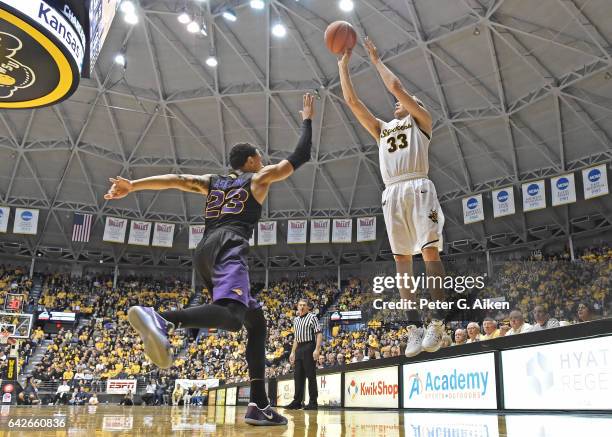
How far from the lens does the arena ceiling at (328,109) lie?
61.7ft

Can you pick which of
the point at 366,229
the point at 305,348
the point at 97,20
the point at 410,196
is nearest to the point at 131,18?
the point at 97,20

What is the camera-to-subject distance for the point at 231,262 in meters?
3.84

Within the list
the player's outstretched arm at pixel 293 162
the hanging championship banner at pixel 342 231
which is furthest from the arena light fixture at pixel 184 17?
the player's outstretched arm at pixel 293 162

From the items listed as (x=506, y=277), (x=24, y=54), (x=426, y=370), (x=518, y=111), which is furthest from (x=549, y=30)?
(x=24, y=54)

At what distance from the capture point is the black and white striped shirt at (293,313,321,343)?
8.80 metres

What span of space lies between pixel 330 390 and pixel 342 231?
18.5m

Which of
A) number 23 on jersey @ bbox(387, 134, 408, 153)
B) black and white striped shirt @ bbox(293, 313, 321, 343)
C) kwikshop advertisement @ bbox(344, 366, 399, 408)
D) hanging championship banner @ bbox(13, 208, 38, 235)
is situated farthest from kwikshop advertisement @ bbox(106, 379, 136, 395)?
number 23 on jersey @ bbox(387, 134, 408, 153)

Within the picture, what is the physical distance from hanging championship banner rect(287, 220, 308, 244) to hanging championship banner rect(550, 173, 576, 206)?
40.5ft

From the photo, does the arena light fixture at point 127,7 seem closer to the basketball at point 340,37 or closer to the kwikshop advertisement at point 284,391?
the kwikshop advertisement at point 284,391

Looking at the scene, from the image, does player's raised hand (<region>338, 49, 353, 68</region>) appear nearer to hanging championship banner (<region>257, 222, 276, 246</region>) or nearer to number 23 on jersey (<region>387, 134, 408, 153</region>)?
number 23 on jersey (<region>387, 134, 408, 153</region>)

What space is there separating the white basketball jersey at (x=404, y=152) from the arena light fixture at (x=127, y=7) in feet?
52.3

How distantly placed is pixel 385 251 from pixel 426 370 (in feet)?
87.6

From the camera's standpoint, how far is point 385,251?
33500 mm

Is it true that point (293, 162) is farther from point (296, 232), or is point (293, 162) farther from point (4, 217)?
point (4, 217)
